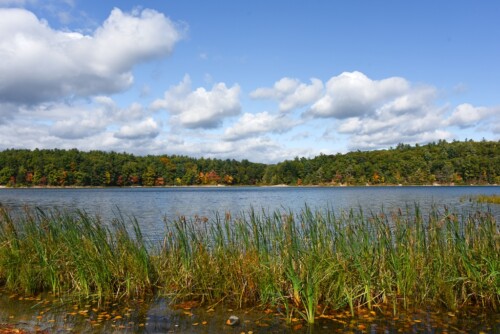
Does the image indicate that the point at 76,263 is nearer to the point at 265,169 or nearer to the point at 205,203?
the point at 205,203

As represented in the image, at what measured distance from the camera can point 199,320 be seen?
759 cm

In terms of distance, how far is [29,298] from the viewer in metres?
8.86

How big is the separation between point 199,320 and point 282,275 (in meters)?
1.88

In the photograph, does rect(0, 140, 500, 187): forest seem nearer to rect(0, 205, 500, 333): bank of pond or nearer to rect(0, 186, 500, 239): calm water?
rect(0, 186, 500, 239): calm water

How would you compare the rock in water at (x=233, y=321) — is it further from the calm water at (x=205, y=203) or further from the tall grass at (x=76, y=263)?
the calm water at (x=205, y=203)

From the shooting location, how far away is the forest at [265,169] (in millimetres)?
141750

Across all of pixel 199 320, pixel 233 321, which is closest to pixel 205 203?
pixel 199 320

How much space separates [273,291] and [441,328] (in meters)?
3.08

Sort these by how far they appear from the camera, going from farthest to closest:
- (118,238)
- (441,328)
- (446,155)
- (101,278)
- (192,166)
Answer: (192,166) < (446,155) < (118,238) < (101,278) < (441,328)

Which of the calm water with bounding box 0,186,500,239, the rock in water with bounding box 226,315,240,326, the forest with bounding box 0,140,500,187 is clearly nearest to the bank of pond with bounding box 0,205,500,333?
the rock in water with bounding box 226,315,240,326

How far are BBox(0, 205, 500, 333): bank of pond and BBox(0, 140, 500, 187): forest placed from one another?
145 meters

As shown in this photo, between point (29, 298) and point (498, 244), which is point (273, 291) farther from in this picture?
point (29, 298)

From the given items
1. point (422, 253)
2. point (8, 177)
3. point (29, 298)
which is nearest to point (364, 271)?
point (422, 253)

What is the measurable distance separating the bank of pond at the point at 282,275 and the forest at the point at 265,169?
145 m
